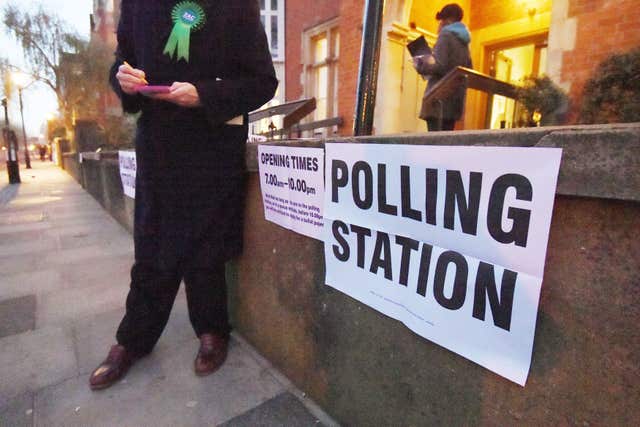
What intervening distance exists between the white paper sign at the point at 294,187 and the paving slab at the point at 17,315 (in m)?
1.94

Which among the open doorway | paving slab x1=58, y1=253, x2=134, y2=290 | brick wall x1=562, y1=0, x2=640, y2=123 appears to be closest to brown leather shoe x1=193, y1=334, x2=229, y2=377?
paving slab x1=58, y1=253, x2=134, y2=290

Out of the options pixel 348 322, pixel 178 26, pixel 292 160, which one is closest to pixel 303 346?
pixel 348 322

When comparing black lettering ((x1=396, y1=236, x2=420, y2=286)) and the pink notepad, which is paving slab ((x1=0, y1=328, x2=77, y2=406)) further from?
black lettering ((x1=396, y1=236, x2=420, y2=286))

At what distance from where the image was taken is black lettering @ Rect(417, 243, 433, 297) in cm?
109

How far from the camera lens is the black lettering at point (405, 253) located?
3.73 feet

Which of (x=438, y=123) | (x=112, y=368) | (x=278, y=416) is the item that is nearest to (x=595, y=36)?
(x=438, y=123)

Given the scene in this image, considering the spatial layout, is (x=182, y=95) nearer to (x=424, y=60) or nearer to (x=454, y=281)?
(x=454, y=281)

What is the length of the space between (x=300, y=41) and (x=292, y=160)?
10.0 m

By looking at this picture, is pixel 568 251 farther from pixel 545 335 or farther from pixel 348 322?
pixel 348 322

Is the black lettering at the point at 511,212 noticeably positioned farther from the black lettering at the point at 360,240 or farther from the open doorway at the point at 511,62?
the open doorway at the point at 511,62

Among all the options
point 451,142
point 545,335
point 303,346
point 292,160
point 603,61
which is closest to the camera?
point 545,335

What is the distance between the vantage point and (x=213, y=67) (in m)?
1.76

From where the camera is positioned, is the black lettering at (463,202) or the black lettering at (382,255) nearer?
the black lettering at (463,202)

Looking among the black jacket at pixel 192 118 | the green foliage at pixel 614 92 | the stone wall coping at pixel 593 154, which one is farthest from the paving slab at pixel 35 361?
the green foliage at pixel 614 92
